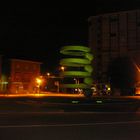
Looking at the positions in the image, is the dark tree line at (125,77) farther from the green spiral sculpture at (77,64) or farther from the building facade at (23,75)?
the building facade at (23,75)

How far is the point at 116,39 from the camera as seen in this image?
7356 cm

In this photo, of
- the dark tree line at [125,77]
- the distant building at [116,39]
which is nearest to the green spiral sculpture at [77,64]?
the dark tree line at [125,77]

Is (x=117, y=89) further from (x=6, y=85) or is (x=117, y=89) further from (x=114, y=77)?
(x=6, y=85)

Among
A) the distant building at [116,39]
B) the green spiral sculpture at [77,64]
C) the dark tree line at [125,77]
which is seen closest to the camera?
the green spiral sculpture at [77,64]

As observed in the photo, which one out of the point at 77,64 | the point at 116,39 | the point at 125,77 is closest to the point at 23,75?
the point at 116,39

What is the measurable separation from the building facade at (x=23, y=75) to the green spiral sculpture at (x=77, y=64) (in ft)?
190

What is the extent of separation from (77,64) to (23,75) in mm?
67751

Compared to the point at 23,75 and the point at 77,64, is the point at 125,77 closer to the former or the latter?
the point at 77,64

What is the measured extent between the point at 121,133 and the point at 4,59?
3719 inches

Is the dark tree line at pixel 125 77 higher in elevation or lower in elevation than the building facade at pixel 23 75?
lower

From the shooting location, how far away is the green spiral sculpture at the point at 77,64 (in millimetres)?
38781

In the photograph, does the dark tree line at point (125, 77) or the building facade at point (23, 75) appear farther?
the building facade at point (23, 75)

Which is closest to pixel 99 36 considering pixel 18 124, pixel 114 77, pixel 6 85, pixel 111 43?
pixel 111 43

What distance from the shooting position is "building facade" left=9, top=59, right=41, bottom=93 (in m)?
100
